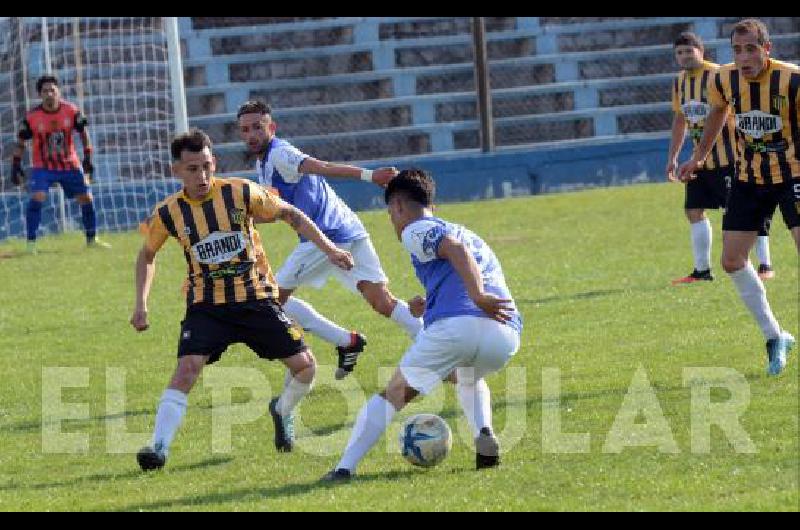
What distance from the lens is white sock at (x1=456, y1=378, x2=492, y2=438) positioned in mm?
7605

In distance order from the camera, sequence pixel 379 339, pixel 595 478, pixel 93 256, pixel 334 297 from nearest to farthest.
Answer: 1. pixel 595 478
2. pixel 379 339
3. pixel 334 297
4. pixel 93 256

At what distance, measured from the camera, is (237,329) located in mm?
8156

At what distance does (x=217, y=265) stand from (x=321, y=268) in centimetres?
232

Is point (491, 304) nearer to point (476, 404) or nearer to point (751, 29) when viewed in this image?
point (476, 404)

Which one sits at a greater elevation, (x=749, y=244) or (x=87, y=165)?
(x=87, y=165)

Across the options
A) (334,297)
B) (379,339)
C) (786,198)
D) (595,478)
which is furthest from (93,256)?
(595,478)

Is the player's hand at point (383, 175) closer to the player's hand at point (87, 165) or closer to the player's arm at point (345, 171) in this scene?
the player's arm at point (345, 171)

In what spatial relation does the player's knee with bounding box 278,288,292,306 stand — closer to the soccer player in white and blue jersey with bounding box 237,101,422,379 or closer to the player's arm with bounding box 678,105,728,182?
the soccer player in white and blue jersey with bounding box 237,101,422,379

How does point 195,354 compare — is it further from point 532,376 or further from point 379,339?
point 379,339

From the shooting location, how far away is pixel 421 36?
87.7ft

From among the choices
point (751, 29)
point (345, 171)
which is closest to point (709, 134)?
point (751, 29)

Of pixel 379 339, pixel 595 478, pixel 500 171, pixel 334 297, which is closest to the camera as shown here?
pixel 595 478
